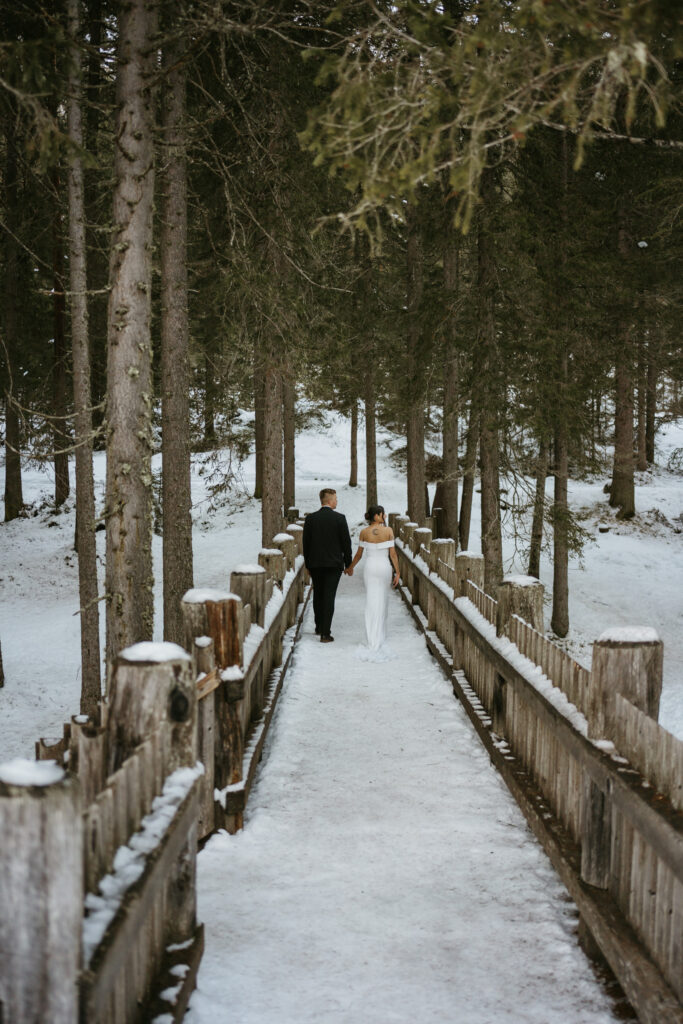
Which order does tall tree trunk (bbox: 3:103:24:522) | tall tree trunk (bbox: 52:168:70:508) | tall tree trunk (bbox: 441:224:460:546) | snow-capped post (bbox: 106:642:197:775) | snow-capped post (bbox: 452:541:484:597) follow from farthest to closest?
tall tree trunk (bbox: 52:168:70:508) < tall tree trunk (bbox: 3:103:24:522) < tall tree trunk (bbox: 441:224:460:546) < snow-capped post (bbox: 452:541:484:597) < snow-capped post (bbox: 106:642:197:775)

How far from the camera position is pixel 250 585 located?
21.9 ft

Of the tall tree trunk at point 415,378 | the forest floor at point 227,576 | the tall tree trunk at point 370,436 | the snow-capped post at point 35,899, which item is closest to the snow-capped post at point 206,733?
the snow-capped post at point 35,899

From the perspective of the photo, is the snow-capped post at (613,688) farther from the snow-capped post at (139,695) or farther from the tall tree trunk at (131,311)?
the tall tree trunk at (131,311)

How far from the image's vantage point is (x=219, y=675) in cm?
505

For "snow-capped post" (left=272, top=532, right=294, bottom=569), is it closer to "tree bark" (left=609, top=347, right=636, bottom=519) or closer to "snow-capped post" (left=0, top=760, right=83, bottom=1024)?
"snow-capped post" (left=0, top=760, right=83, bottom=1024)

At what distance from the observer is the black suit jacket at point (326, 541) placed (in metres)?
11.2

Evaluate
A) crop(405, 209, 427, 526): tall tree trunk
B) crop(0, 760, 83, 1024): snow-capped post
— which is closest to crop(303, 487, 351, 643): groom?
crop(405, 209, 427, 526): tall tree trunk

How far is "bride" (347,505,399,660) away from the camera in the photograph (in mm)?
10547

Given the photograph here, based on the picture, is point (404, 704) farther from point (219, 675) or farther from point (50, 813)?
point (50, 813)

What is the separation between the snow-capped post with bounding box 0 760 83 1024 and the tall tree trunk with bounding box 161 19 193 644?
28.1 ft

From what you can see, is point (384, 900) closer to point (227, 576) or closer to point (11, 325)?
point (227, 576)

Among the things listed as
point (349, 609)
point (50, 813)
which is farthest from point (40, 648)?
point (50, 813)

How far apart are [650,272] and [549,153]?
710 cm

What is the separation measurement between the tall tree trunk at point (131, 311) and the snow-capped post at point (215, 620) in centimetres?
277
